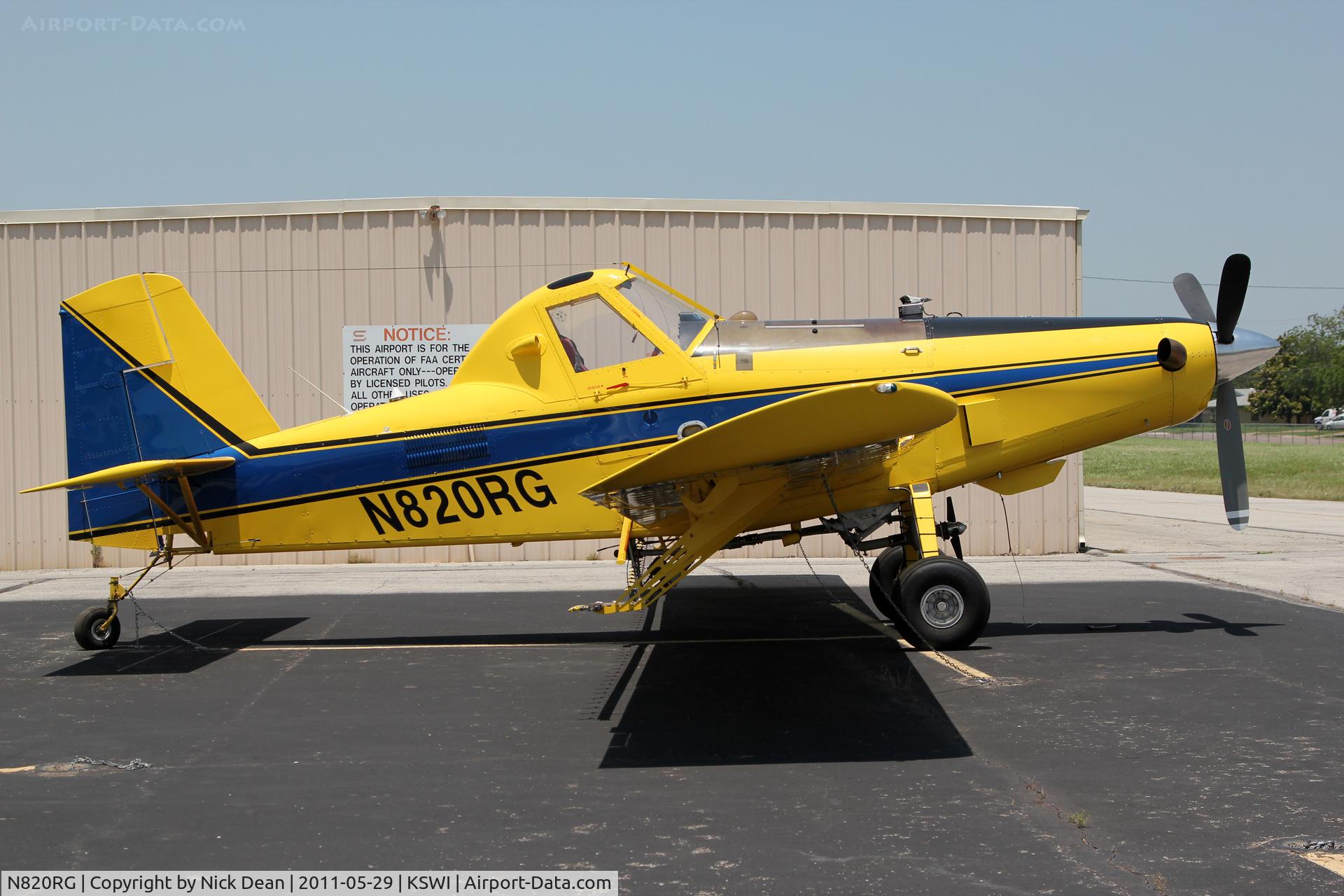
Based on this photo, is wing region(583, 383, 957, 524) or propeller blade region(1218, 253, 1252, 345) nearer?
wing region(583, 383, 957, 524)

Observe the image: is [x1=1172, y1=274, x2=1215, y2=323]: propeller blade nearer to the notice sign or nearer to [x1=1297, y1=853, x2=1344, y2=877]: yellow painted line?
[x1=1297, y1=853, x2=1344, y2=877]: yellow painted line

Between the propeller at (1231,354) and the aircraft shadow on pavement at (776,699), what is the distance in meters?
3.26

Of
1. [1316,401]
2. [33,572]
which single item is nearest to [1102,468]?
[33,572]

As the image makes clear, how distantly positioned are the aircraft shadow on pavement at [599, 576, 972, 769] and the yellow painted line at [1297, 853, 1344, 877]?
1753 mm

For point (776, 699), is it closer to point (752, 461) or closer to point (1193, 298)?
point (752, 461)

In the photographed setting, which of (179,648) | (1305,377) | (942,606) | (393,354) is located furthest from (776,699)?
(1305,377)

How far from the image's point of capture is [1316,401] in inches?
4587

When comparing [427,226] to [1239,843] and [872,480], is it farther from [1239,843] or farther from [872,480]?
[1239,843]

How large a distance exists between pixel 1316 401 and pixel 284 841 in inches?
5241

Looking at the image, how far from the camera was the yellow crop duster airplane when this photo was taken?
7.98 m

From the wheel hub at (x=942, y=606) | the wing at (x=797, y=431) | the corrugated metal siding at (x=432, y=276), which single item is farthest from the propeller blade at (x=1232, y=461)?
the corrugated metal siding at (x=432, y=276)

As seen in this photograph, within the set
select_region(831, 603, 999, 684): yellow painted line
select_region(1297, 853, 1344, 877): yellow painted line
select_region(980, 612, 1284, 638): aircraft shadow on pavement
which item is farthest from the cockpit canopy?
select_region(1297, 853, 1344, 877): yellow painted line

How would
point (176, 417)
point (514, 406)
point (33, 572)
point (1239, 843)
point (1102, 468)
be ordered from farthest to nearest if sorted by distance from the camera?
point (1102, 468) < point (33, 572) < point (176, 417) < point (514, 406) < point (1239, 843)

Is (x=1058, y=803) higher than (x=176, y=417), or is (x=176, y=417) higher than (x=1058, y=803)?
(x=176, y=417)
